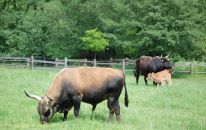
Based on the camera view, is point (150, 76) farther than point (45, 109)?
Yes

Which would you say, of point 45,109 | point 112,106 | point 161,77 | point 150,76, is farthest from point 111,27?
point 45,109

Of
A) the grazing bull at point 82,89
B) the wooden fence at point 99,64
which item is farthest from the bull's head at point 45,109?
the wooden fence at point 99,64

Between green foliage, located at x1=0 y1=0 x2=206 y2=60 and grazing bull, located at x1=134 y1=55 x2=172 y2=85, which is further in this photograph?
green foliage, located at x1=0 y1=0 x2=206 y2=60

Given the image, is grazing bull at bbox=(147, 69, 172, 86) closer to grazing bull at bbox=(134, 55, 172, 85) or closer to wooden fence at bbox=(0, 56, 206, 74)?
grazing bull at bbox=(134, 55, 172, 85)

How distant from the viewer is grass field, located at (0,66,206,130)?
38.6 ft

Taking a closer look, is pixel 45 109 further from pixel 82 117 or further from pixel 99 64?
pixel 99 64

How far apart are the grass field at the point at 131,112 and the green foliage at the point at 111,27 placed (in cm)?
1760

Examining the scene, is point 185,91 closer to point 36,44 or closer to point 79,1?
point 79,1

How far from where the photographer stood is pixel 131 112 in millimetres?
14414

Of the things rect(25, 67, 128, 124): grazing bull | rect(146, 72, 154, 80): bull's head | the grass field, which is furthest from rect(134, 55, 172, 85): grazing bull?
rect(25, 67, 128, 124): grazing bull

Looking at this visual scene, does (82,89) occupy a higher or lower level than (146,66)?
higher

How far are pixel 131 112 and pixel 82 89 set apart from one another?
2.43 meters

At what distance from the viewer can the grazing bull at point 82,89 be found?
1251cm

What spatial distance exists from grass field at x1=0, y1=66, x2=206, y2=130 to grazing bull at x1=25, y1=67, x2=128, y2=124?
423 millimetres
